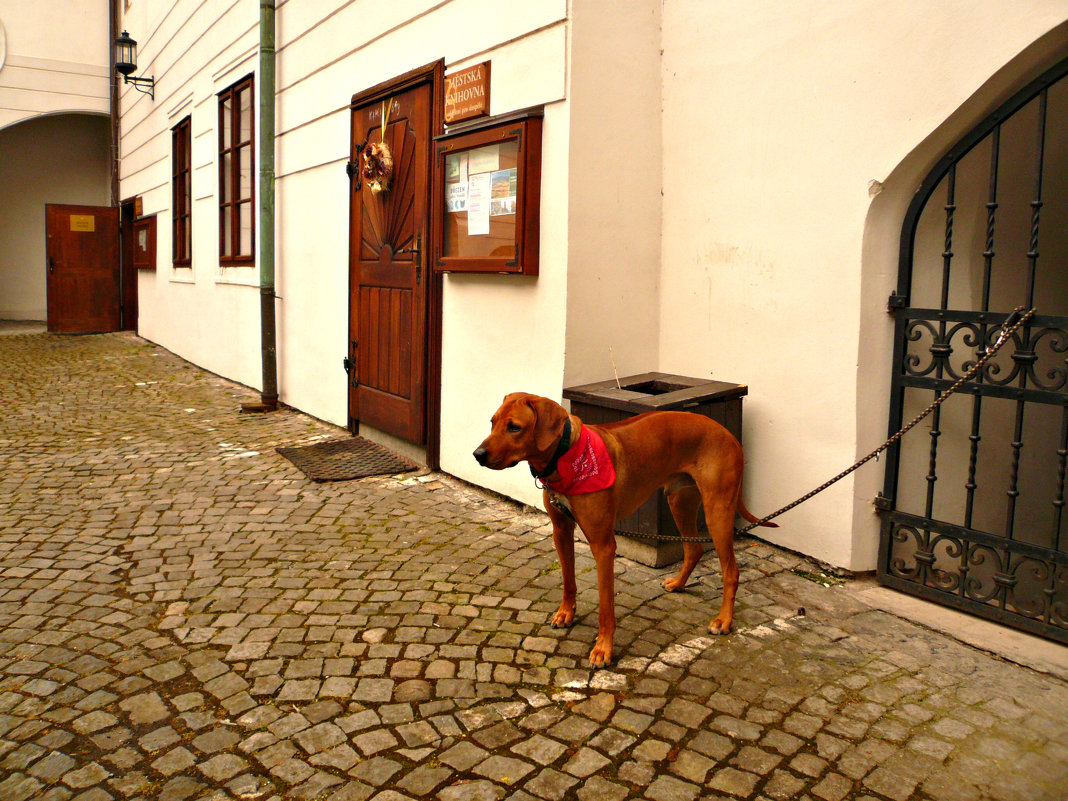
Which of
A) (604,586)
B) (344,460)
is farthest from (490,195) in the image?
(604,586)

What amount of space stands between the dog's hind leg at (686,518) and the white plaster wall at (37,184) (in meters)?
17.0

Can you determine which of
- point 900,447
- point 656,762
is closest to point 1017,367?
point 900,447

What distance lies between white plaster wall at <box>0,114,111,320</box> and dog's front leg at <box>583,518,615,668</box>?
56.9 ft

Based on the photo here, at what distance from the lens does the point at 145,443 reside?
22.9 feet

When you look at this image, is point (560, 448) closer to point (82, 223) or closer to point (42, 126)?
point (82, 223)

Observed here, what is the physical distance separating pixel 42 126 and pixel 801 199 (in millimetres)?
17943

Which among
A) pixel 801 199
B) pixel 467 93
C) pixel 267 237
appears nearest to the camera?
pixel 801 199

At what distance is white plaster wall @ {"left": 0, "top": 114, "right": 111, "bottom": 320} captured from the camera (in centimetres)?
1753

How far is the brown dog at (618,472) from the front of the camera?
3.04 metres

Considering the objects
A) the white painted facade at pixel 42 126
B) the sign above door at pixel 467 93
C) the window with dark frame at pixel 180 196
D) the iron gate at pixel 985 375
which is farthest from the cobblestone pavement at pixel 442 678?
the white painted facade at pixel 42 126

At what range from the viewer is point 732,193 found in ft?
15.3

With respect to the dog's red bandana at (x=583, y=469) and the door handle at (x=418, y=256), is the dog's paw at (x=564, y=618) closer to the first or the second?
the dog's red bandana at (x=583, y=469)

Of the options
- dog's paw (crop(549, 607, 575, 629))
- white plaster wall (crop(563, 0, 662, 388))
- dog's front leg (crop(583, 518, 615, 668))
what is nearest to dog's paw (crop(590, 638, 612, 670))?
dog's front leg (crop(583, 518, 615, 668))

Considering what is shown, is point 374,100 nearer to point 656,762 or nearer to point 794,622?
point 794,622
